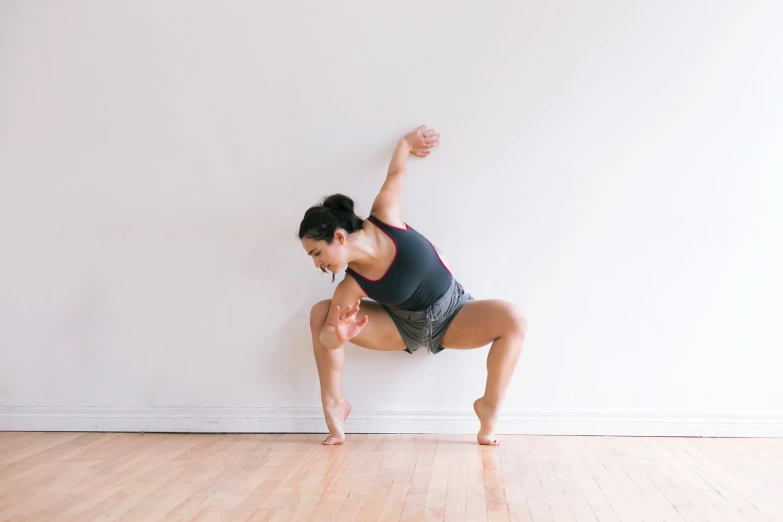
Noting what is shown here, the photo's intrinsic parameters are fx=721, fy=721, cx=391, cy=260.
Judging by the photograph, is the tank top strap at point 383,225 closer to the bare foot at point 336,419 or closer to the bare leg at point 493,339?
the bare leg at point 493,339

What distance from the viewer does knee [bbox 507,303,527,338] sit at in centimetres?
255

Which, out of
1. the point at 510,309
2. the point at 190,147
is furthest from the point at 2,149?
the point at 510,309

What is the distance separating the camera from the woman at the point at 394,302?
252 centimetres

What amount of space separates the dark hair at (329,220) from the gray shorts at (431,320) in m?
0.38

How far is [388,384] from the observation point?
2.82 meters

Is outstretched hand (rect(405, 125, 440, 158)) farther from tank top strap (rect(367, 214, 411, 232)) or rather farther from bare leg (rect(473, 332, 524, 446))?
bare leg (rect(473, 332, 524, 446))

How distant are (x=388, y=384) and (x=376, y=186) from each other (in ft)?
2.54

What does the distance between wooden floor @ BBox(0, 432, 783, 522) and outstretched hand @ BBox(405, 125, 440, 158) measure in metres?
1.08

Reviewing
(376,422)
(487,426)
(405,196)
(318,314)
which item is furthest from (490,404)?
(405,196)

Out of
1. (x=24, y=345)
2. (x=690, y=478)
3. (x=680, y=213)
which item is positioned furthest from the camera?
(x=24, y=345)

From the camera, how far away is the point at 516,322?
2.55 m

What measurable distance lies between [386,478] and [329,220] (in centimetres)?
89

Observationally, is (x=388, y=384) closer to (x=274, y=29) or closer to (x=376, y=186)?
(x=376, y=186)

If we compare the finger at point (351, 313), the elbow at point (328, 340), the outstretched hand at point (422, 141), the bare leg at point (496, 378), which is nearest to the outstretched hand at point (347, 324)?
the finger at point (351, 313)
